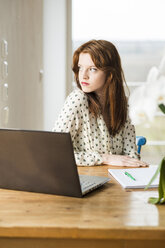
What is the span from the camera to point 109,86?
1.97 metres

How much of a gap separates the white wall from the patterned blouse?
7.52 feet

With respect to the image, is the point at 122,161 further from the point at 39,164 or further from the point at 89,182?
the point at 39,164

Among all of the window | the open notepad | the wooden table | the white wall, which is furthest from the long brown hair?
the window

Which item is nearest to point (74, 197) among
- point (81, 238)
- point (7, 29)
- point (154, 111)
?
point (81, 238)

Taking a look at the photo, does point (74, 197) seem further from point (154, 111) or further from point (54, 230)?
point (154, 111)

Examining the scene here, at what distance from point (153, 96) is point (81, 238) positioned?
1.24 ft

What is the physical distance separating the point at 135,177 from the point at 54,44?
→ 10.7 feet

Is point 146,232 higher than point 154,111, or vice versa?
point 154,111

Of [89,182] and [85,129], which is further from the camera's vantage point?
[85,129]

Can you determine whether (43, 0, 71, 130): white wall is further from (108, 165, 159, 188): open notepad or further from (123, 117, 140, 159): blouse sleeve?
(108, 165, 159, 188): open notepad

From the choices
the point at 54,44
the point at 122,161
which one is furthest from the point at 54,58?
the point at 122,161

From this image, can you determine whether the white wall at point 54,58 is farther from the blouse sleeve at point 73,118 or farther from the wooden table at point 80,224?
the wooden table at point 80,224

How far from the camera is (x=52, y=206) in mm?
1074

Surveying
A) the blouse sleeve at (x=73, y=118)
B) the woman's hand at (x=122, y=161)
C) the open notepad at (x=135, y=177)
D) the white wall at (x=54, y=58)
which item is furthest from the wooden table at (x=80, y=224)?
the white wall at (x=54, y=58)
